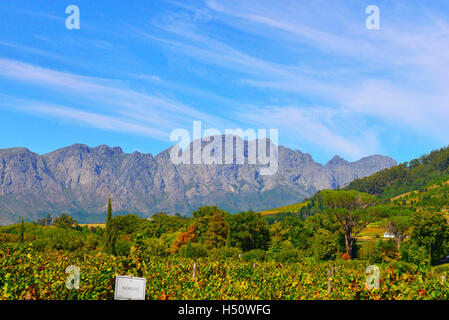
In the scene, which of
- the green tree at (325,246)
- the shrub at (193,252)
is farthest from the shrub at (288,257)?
the green tree at (325,246)

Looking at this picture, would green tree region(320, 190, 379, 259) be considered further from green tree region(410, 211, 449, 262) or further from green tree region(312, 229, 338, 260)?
green tree region(410, 211, 449, 262)

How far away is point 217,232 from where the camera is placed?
64.6 m

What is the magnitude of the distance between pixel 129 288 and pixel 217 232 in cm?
5873

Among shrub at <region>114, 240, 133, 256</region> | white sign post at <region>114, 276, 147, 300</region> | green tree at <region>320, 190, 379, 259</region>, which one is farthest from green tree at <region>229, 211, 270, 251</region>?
white sign post at <region>114, 276, 147, 300</region>

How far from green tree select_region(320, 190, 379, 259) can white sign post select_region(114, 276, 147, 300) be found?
56.6m

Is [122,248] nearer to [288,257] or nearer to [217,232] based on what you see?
[288,257]

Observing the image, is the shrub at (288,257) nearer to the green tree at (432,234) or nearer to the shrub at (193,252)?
the shrub at (193,252)

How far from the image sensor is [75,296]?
29.6ft

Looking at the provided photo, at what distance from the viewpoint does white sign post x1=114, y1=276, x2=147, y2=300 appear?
6.63m

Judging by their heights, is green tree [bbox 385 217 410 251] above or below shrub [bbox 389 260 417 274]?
above

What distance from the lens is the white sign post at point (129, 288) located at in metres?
6.63
